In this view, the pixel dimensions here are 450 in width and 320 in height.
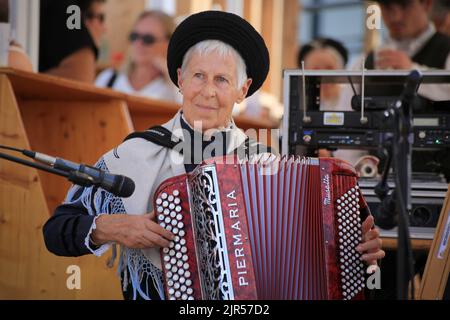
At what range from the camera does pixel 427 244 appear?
332cm

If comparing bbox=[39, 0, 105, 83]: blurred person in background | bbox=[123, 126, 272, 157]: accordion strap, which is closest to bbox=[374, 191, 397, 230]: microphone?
bbox=[123, 126, 272, 157]: accordion strap

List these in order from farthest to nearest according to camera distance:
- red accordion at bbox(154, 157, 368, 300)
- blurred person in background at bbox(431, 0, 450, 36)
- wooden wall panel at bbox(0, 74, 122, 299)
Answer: blurred person in background at bbox(431, 0, 450, 36), wooden wall panel at bbox(0, 74, 122, 299), red accordion at bbox(154, 157, 368, 300)

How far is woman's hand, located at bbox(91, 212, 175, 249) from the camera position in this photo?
2.32 metres

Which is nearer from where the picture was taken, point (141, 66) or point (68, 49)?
point (68, 49)

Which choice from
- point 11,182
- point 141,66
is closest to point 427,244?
point 11,182

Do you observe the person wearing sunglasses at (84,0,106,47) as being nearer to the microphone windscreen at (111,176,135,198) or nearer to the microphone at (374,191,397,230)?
the microphone windscreen at (111,176,135,198)

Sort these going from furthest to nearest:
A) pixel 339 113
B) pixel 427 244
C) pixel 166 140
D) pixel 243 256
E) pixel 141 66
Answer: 1. pixel 141 66
2. pixel 339 113
3. pixel 427 244
4. pixel 166 140
5. pixel 243 256

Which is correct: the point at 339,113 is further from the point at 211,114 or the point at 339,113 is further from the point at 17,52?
the point at 17,52

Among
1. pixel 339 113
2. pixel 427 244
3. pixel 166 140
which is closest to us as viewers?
pixel 166 140

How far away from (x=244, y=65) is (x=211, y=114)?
0.25m

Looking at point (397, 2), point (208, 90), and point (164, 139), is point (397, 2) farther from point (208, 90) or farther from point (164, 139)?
point (164, 139)

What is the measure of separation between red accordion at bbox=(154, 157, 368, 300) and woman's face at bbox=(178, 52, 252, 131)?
39cm
